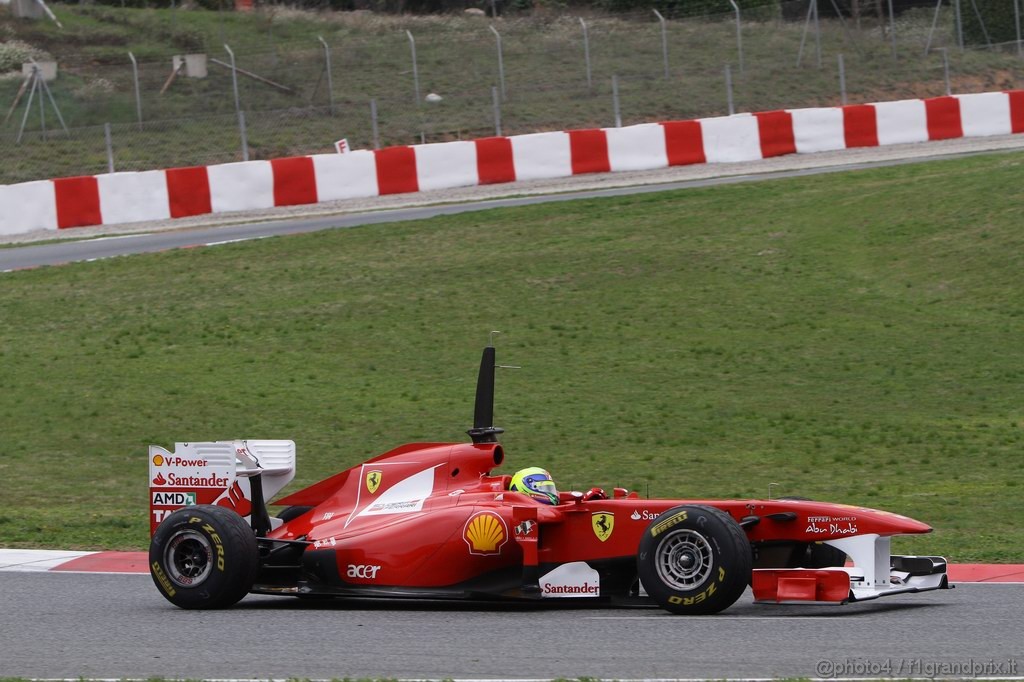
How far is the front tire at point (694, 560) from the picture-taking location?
8133 mm

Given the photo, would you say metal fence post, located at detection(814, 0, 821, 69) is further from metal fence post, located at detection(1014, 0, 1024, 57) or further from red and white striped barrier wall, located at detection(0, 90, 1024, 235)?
red and white striped barrier wall, located at detection(0, 90, 1024, 235)

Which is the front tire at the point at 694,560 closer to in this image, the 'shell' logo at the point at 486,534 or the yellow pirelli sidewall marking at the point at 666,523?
the yellow pirelli sidewall marking at the point at 666,523

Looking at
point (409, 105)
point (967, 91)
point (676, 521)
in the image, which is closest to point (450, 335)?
point (676, 521)

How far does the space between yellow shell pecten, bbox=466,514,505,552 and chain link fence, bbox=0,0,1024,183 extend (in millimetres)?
21186

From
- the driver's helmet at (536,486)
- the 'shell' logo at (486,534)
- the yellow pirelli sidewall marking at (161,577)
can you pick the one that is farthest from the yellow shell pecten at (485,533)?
the yellow pirelli sidewall marking at (161,577)

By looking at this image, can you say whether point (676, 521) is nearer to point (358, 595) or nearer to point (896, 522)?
point (896, 522)

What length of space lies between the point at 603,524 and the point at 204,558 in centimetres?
253

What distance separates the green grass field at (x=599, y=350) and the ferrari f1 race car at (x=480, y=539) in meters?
2.56

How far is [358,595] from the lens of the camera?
9195 mm

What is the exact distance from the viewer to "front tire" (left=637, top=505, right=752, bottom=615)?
8133 millimetres

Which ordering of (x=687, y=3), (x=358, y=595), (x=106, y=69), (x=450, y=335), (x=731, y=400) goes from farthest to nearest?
(x=687, y=3), (x=106, y=69), (x=450, y=335), (x=731, y=400), (x=358, y=595)

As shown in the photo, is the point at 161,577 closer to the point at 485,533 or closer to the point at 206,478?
the point at 206,478

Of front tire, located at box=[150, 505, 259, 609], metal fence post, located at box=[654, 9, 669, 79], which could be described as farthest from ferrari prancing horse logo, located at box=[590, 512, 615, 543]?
metal fence post, located at box=[654, 9, 669, 79]

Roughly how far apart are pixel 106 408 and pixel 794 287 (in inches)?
337
